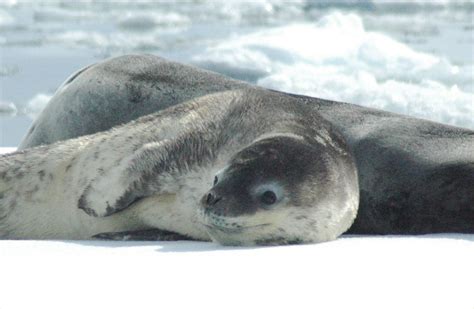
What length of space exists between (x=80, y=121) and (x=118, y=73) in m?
0.31

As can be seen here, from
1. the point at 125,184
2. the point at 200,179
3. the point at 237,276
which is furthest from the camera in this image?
the point at 125,184

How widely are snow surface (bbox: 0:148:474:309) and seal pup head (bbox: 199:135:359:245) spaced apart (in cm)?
9

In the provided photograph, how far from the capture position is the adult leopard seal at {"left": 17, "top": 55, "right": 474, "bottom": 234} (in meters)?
4.61

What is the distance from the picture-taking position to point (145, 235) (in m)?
3.95

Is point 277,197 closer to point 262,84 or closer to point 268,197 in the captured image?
point 268,197

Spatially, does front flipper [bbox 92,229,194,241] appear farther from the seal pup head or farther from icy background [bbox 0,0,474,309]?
the seal pup head

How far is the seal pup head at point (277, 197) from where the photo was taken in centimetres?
357

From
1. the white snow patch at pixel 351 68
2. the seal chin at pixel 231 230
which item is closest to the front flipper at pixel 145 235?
the seal chin at pixel 231 230

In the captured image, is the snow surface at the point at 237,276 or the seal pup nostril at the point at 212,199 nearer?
the snow surface at the point at 237,276

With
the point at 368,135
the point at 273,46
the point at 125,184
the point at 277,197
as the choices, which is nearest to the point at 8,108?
the point at 273,46

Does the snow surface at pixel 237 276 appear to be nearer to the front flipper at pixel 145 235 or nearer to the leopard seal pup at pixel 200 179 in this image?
the leopard seal pup at pixel 200 179

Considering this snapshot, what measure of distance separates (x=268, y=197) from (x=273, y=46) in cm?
788

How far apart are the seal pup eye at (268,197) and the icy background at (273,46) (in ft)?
16.6

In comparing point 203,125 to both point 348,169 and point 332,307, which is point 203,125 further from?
point 332,307
